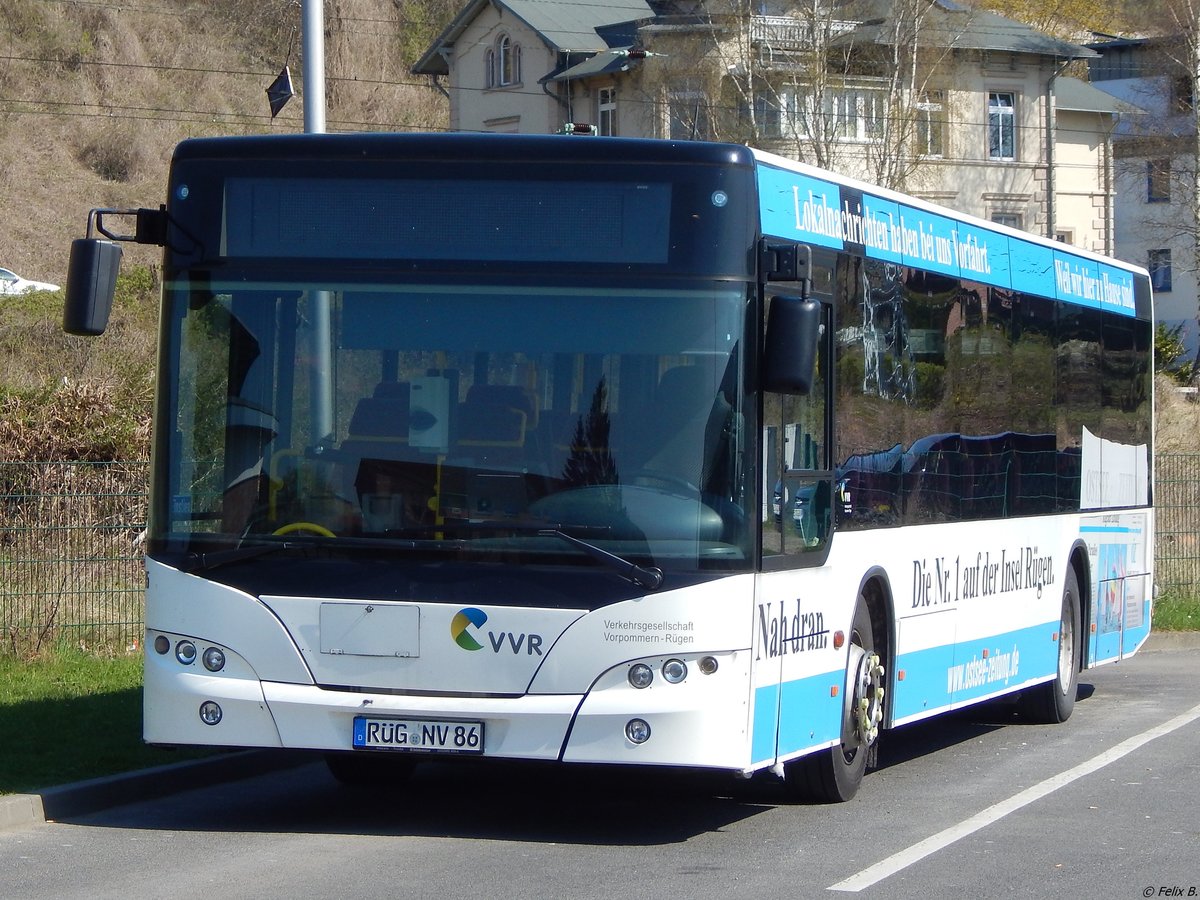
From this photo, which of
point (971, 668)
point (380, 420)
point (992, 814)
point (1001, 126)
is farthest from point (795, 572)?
point (1001, 126)

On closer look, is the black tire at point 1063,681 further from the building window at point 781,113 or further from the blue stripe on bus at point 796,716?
the building window at point 781,113

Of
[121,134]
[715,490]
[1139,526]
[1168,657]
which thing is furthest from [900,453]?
[121,134]

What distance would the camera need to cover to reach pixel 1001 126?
55.1 meters

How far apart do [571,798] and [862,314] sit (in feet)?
9.46

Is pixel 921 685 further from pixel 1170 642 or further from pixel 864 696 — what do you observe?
pixel 1170 642

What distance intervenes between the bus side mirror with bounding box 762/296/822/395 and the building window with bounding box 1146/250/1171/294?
64.6m

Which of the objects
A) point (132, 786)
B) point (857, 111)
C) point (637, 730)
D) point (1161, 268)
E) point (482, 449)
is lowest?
point (132, 786)

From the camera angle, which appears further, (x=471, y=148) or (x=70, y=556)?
(x=70, y=556)

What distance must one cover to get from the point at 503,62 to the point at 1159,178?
64.1ft

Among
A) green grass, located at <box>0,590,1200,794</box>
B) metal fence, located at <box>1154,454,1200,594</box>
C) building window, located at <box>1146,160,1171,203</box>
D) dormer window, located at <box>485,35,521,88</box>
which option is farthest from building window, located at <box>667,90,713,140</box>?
green grass, located at <box>0,590,1200,794</box>

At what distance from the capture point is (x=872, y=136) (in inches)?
1874

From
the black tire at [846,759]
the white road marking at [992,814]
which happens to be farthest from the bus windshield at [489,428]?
the black tire at [846,759]

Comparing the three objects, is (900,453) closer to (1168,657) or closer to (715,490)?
(715,490)

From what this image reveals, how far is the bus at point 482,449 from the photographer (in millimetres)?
7883
